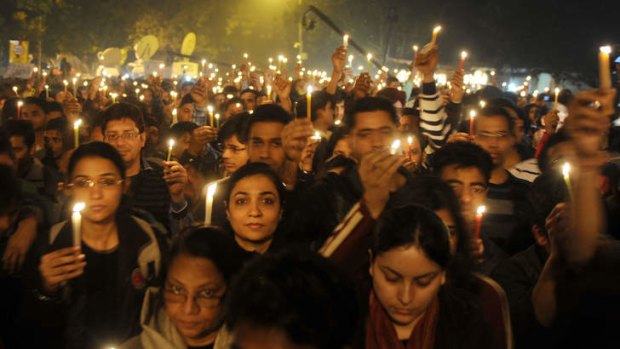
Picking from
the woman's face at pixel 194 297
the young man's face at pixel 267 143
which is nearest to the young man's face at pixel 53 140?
the young man's face at pixel 267 143

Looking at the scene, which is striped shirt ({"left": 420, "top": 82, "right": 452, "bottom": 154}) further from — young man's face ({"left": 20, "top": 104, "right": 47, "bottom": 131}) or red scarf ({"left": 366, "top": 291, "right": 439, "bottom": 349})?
young man's face ({"left": 20, "top": 104, "right": 47, "bottom": 131})

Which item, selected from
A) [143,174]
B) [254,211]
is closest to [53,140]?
[143,174]

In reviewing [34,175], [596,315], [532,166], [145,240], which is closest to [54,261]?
[145,240]

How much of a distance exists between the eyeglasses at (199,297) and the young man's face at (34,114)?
5370 millimetres

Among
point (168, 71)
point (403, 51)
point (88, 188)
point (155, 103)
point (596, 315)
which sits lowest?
point (596, 315)

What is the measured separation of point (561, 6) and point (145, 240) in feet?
116

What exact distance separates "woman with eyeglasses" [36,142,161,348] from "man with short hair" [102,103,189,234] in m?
0.87

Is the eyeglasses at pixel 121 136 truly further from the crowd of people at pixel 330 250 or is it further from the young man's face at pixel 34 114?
the young man's face at pixel 34 114

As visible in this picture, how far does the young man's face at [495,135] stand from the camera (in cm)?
508

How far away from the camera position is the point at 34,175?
5445 millimetres

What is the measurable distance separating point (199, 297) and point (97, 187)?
122cm

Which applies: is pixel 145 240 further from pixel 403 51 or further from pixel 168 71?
pixel 403 51

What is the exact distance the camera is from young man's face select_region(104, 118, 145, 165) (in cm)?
512

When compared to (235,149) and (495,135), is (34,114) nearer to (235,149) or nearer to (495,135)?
(235,149)
